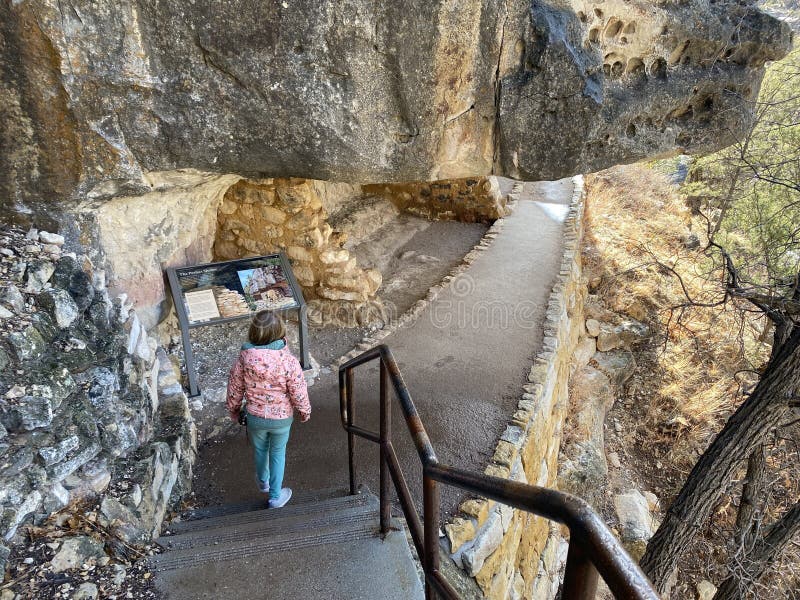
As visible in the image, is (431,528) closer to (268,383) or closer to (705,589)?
(268,383)

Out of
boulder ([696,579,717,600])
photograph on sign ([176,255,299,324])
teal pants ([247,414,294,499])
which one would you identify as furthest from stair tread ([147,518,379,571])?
boulder ([696,579,717,600])

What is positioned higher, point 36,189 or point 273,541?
point 36,189

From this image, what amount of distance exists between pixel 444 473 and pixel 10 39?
3278 millimetres

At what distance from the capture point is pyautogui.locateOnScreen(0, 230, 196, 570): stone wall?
7.97 ft

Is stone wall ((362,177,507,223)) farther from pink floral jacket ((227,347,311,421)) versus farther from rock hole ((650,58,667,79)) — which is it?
pink floral jacket ((227,347,311,421))

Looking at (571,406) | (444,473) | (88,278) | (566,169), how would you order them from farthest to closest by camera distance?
(571,406) → (566,169) → (88,278) → (444,473)

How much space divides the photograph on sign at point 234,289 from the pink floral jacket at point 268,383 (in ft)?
4.84

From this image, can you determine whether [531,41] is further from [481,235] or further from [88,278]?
[481,235]

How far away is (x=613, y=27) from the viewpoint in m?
3.98

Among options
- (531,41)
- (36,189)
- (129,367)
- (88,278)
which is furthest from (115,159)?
(531,41)

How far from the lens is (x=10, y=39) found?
292 cm

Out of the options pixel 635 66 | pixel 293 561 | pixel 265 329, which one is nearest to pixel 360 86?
pixel 265 329

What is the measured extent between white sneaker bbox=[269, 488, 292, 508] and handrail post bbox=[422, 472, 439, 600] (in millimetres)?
1840

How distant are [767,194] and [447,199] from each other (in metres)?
4.74
